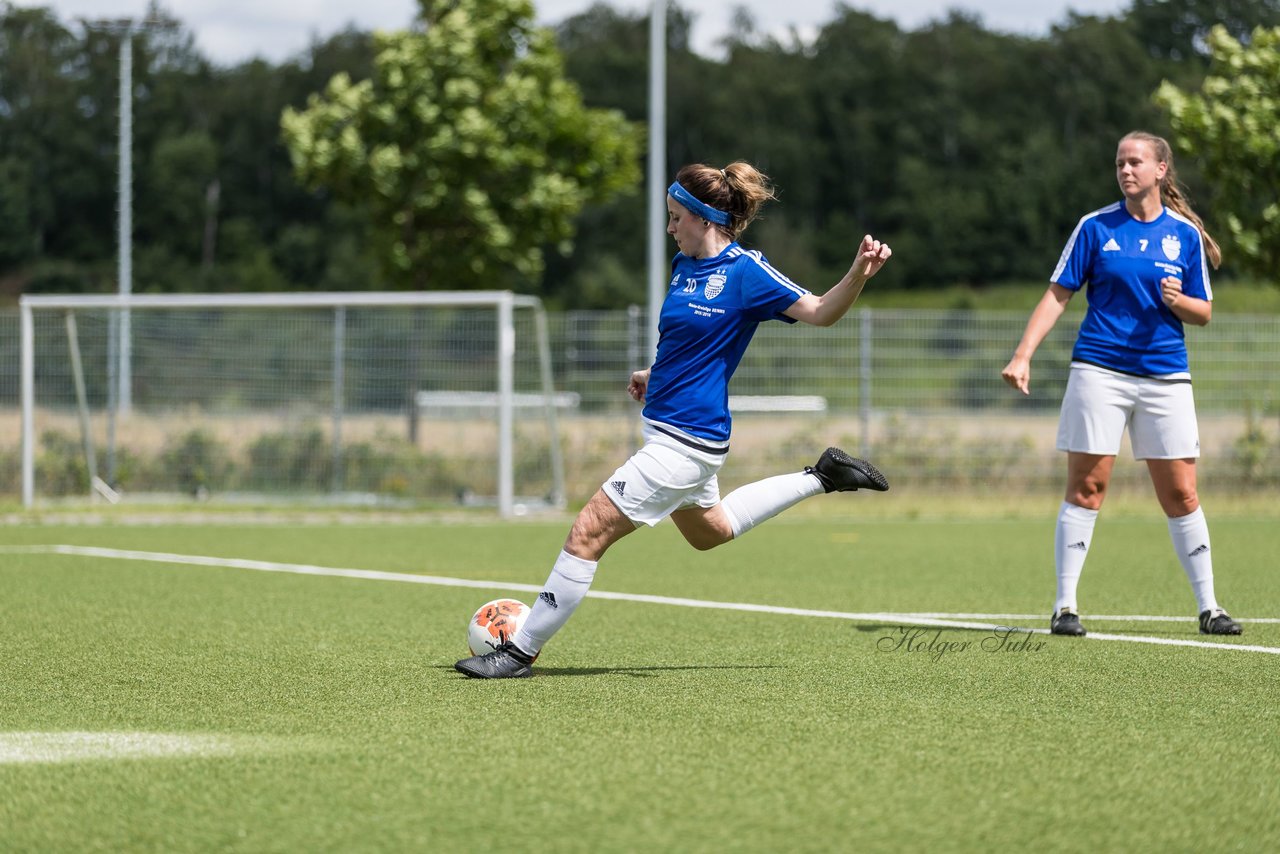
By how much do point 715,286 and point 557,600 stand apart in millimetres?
1220

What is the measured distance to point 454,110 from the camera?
2109 cm

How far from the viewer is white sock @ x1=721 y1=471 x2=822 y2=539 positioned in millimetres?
5928

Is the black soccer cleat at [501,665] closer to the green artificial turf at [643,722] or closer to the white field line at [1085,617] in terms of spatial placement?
the green artificial turf at [643,722]

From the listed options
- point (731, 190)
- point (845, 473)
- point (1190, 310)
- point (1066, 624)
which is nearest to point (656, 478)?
point (845, 473)

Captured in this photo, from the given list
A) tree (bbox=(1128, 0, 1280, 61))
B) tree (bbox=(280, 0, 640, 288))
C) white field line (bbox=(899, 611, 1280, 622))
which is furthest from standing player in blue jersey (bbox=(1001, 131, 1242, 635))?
tree (bbox=(1128, 0, 1280, 61))

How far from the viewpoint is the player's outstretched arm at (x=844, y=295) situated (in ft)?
17.4

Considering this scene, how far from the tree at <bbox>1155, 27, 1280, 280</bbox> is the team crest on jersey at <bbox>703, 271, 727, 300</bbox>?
12188 mm

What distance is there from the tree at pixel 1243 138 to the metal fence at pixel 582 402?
1116 millimetres

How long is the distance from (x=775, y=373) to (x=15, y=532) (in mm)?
8433

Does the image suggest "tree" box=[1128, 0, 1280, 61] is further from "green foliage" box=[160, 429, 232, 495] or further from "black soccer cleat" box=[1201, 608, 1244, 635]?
"black soccer cleat" box=[1201, 608, 1244, 635]

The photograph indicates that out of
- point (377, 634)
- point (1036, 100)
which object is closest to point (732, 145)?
point (1036, 100)

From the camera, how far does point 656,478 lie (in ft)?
17.9

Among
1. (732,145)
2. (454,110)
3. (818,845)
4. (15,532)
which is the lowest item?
(15,532)

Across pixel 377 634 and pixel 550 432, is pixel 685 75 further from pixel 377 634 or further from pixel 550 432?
pixel 377 634
